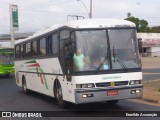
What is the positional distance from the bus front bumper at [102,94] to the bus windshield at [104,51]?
0.69 metres

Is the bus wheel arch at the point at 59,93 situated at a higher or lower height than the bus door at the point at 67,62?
lower

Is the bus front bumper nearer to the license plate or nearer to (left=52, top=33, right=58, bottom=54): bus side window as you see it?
the license plate

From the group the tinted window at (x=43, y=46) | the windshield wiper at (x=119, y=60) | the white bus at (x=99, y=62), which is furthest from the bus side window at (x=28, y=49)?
the windshield wiper at (x=119, y=60)

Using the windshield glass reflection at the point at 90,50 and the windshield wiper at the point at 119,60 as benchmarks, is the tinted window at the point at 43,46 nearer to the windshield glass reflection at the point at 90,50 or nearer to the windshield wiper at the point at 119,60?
the windshield glass reflection at the point at 90,50

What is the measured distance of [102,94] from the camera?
1317 centimetres

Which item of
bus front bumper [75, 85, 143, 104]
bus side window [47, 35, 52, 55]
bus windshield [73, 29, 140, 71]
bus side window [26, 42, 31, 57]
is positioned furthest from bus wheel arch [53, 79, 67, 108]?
bus side window [26, 42, 31, 57]

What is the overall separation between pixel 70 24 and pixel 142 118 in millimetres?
4331

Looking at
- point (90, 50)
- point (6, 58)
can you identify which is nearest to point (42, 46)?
point (90, 50)

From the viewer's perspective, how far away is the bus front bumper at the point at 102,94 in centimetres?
1309

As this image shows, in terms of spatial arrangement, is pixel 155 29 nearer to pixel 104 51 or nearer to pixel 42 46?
pixel 42 46

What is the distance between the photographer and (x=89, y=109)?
1458 cm

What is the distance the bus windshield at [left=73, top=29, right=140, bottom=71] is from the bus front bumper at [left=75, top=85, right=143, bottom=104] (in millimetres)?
690

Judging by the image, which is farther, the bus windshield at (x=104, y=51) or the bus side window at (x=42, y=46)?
the bus side window at (x=42, y=46)

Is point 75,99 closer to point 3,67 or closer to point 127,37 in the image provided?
point 127,37
